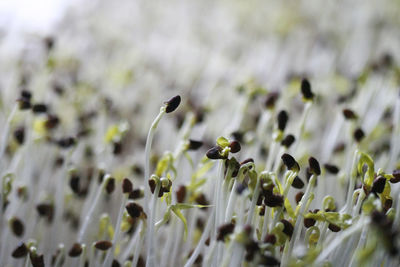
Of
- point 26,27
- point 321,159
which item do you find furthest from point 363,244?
point 26,27

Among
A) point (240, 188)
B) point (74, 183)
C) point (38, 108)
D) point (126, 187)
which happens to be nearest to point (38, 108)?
point (38, 108)

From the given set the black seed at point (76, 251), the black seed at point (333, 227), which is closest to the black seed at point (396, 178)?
the black seed at point (333, 227)

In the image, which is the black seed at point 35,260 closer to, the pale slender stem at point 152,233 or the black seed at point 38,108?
the pale slender stem at point 152,233

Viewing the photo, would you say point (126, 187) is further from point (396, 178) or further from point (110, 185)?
point (396, 178)

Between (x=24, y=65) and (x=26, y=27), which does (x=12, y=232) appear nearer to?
(x=24, y=65)

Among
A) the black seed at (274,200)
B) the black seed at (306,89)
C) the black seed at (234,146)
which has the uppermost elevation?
the black seed at (306,89)

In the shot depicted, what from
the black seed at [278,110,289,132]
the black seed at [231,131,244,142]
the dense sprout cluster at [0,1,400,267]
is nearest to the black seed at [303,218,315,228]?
the dense sprout cluster at [0,1,400,267]
